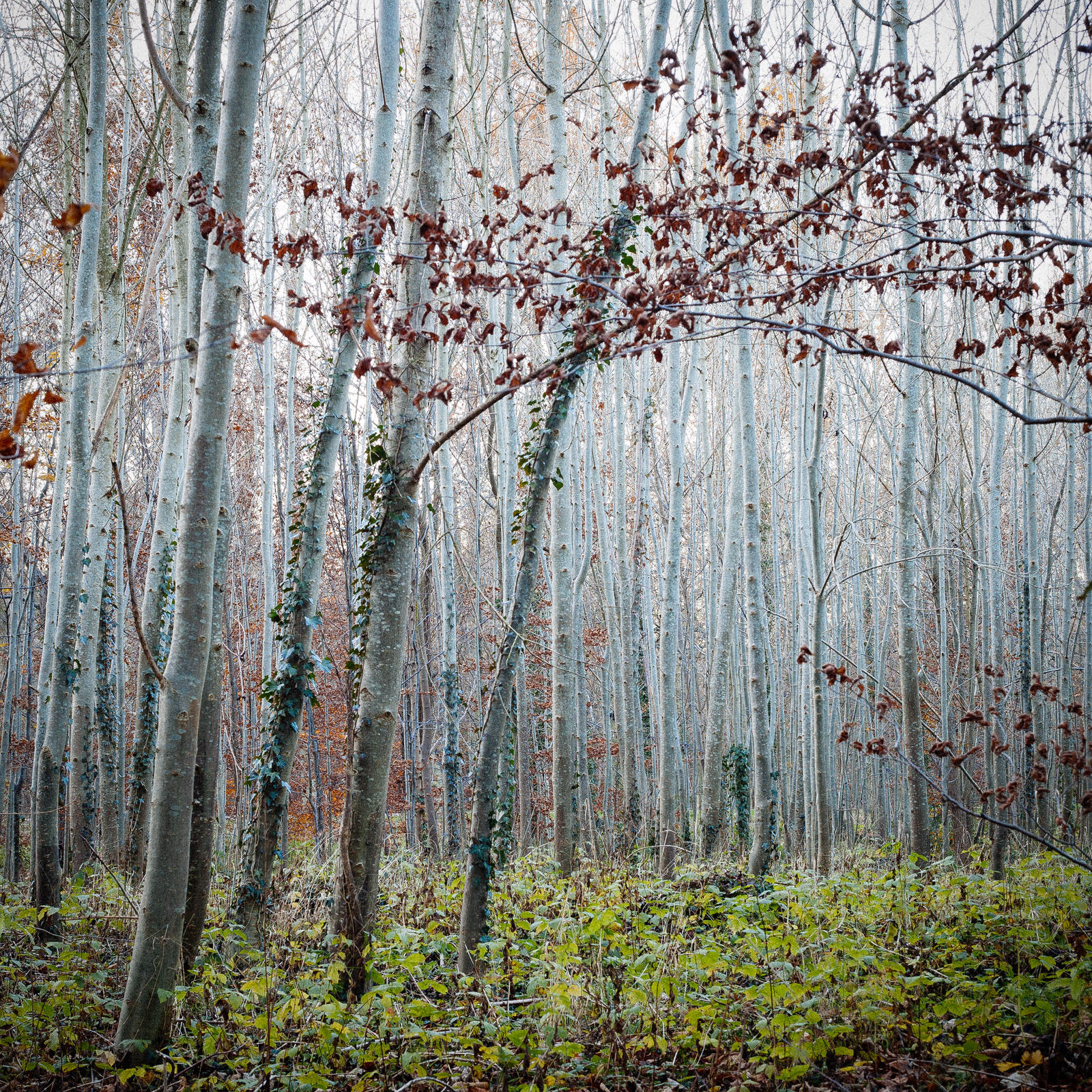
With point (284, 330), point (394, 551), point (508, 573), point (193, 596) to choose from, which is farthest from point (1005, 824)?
point (508, 573)

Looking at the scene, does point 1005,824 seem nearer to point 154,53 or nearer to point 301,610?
point 301,610

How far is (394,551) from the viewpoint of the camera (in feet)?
11.3

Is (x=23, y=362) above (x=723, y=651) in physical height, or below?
above

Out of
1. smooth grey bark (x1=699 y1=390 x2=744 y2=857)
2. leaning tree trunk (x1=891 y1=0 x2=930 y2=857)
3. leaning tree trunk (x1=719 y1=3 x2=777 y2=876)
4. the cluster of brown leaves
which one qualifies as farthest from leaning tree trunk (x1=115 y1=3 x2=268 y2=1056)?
smooth grey bark (x1=699 y1=390 x2=744 y2=857)

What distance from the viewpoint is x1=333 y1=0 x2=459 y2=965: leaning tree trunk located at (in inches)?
128

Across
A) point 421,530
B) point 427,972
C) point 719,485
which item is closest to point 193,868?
point 427,972

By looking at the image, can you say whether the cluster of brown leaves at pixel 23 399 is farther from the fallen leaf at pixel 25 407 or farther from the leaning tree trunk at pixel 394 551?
the leaning tree trunk at pixel 394 551

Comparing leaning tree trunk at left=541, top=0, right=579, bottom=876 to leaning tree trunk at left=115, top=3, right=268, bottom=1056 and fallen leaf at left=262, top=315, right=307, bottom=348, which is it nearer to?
leaning tree trunk at left=115, top=3, right=268, bottom=1056

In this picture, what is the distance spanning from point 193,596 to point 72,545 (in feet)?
7.59

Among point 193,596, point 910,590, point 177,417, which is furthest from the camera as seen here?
point 910,590

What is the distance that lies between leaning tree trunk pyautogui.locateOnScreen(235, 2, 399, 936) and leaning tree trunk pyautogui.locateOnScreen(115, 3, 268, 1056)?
1.03 meters

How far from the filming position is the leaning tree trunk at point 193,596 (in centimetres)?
258

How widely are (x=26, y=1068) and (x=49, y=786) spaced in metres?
2.13

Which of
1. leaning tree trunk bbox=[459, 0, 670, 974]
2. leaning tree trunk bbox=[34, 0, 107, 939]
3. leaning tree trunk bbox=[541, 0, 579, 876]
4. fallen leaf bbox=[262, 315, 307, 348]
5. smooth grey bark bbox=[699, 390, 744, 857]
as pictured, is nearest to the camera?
fallen leaf bbox=[262, 315, 307, 348]
